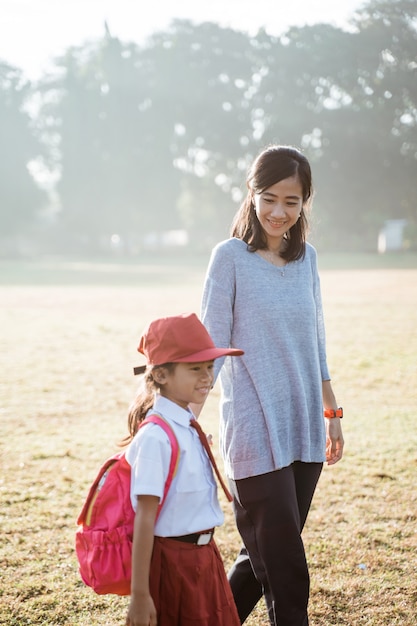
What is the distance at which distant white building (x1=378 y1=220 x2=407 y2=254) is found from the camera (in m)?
44.1

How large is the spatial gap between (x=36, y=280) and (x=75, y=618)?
77.2 ft

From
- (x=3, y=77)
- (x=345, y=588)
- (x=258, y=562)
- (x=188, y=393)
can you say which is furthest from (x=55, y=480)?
(x=3, y=77)

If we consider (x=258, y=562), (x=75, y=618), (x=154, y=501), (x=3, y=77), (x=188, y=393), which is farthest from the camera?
(x=3, y=77)

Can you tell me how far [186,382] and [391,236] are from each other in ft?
147

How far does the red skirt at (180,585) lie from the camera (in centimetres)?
195

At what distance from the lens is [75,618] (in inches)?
121

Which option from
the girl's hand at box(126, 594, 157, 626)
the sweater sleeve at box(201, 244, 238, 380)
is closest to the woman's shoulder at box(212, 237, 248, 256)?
the sweater sleeve at box(201, 244, 238, 380)

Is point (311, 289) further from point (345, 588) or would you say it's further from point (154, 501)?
point (345, 588)

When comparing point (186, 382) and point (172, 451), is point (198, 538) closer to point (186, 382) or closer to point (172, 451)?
point (172, 451)

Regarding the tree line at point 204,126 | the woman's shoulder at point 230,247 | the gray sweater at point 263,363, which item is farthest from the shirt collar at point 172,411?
the tree line at point 204,126

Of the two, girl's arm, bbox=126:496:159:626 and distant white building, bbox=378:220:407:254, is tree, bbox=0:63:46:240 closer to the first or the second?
distant white building, bbox=378:220:407:254

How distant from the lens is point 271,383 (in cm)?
232

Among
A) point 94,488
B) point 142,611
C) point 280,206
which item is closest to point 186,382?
point 94,488

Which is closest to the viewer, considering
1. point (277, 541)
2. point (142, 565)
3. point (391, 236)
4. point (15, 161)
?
point (142, 565)
